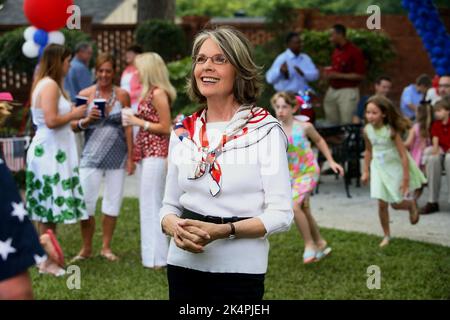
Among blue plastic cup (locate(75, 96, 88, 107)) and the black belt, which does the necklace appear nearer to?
blue plastic cup (locate(75, 96, 88, 107))

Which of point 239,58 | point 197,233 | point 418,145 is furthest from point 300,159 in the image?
point 197,233

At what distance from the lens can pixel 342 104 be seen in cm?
1384

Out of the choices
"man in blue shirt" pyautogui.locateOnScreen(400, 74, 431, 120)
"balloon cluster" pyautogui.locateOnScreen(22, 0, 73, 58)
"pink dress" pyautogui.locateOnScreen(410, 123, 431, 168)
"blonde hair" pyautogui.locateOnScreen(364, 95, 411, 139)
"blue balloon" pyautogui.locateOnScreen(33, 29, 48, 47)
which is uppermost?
"balloon cluster" pyautogui.locateOnScreen(22, 0, 73, 58)

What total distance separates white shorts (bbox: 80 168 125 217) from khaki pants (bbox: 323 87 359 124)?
6.44 metres

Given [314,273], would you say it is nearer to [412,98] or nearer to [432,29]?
[432,29]

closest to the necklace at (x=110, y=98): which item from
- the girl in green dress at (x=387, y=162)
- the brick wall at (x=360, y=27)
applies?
the girl in green dress at (x=387, y=162)

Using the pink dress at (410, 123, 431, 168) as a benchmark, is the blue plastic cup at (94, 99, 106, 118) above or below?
above

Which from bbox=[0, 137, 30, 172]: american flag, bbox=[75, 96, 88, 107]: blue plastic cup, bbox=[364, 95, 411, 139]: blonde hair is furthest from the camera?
bbox=[0, 137, 30, 172]: american flag

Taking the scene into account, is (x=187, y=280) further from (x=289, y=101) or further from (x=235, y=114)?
(x=289, y=101)

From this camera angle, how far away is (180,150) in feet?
12.6

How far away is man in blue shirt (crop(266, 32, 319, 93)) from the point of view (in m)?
12.4

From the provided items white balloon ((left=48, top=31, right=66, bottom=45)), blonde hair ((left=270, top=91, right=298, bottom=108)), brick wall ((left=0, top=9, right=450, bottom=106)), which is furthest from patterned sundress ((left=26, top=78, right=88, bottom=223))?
brick wall ((left=0, top=9, right=450, bottom=106))

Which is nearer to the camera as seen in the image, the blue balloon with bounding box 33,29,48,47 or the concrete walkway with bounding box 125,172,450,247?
the concrete walkway with bounding box 125,172,450,247
